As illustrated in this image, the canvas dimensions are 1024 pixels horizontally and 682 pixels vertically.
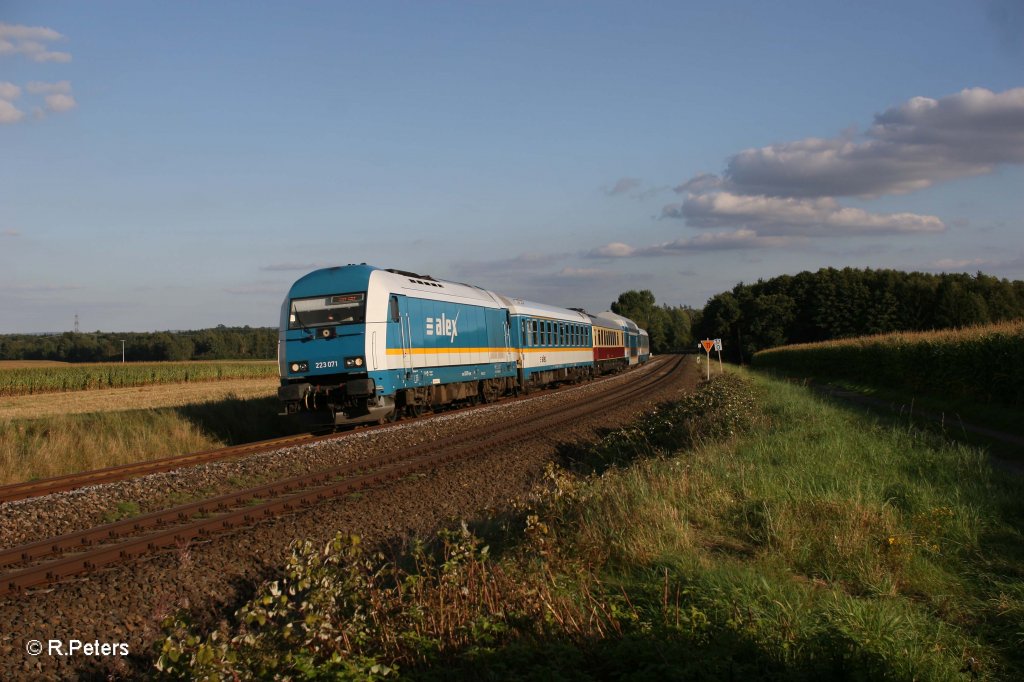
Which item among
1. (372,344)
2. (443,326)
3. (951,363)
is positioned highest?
(443,326)

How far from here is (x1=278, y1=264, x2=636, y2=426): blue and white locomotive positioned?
1622cm

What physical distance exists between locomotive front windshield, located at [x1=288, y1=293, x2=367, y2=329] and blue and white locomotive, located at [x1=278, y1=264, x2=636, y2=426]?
0.02m

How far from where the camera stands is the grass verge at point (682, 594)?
4.08 meters

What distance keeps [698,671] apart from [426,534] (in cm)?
520

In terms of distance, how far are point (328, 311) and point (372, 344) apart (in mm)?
1343

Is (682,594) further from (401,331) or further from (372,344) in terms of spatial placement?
(401,331)

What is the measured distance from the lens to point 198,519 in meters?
8.93

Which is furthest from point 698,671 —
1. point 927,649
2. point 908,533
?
point 908,533

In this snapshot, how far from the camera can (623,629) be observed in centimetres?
449

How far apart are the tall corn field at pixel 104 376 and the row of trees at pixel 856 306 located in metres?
61.0

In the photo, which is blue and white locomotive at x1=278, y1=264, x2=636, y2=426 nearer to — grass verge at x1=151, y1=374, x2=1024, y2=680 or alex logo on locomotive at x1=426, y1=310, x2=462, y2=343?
alex logo on locomotive at x1=426, y1=310, x2=462, y2=343

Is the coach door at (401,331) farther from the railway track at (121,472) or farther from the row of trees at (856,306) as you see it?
the row of trees at (856,306)

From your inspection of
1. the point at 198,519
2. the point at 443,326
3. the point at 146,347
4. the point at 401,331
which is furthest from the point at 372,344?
the point at 146,347

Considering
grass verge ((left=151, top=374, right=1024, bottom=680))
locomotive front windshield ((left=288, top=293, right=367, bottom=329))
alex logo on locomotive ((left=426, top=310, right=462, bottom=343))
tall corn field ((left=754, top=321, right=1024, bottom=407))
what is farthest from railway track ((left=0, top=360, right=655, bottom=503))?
tall corn field ((left=754, top=321, right=1024, bottom=407))
